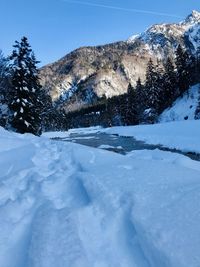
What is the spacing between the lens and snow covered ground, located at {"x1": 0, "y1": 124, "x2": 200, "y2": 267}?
373 cm

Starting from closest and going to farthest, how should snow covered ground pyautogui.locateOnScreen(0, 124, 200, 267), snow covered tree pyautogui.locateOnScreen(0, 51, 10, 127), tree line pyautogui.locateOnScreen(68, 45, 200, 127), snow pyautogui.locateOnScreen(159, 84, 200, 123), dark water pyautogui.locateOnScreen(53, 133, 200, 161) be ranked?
snow covered ground pyautogui.locateOnScreen(0, 124, 200, 267) < dark water pyautogui.locateOnScreen(53, 133, 200, 161) < snow covered tree pyautogui.locateOnScreen(0, 51, 10, 127) < snow pyautogui.locateOnScreen(159, 84, 200, 123) < tree line pyautogui.locateOnScreen(68, 45, 200, 127)

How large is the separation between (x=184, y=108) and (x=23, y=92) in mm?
32968

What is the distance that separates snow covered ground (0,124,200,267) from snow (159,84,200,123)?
45.6 meters

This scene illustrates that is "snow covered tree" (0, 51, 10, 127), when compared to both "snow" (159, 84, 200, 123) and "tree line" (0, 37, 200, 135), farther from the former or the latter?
"snow" (159, 84, 200, 123)

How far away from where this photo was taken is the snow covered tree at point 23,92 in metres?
31.4

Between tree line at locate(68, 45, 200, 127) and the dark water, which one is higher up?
tree line at locate(68, 45, 200, 127)

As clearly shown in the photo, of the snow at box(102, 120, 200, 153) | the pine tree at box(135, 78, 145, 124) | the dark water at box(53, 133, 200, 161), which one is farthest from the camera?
the pine tree at box(135, 78, 145, 124)

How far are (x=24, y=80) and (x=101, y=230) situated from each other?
95.7 ft

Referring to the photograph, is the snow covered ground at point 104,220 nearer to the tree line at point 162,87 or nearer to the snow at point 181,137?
the snow at point 181,137

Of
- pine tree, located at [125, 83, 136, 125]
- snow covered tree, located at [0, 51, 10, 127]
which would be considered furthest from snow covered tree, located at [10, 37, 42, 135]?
pine tree, located at [125, 83, 136, 125]

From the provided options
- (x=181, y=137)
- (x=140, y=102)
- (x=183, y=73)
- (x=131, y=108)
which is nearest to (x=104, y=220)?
(x=181, y=137)

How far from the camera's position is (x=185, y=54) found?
64.0m

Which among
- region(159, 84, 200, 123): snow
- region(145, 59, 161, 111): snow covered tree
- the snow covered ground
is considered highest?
region(145, 59, 161, 111): snow covered tree

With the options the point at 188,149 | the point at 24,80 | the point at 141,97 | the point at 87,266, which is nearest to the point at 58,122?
the point at 141,97
